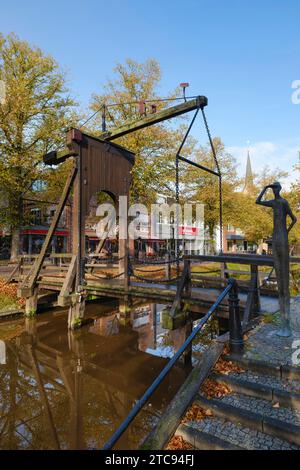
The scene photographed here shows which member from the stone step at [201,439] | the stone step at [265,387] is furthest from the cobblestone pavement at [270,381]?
the stone step at [201,439]

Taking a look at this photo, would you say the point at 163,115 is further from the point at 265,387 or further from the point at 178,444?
the point at 178,444

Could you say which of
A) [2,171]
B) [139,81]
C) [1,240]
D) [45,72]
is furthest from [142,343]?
[1,240]

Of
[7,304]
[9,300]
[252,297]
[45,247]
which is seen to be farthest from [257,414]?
[9,300]

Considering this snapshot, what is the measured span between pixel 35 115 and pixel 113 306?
12.2 metres

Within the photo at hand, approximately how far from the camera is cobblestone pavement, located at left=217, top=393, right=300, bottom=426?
2.85m

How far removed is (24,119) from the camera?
52.9 feet

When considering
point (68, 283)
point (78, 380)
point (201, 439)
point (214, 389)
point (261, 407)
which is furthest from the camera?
point (68, 283)

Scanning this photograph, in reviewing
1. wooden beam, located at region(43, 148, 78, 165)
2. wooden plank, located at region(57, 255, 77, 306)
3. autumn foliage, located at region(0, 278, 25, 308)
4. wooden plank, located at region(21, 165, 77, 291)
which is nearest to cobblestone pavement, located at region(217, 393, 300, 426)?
wooden plank, located at region(57, 255, 77, 306)

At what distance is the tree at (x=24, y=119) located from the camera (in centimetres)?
1518

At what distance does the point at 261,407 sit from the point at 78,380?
4.20 m

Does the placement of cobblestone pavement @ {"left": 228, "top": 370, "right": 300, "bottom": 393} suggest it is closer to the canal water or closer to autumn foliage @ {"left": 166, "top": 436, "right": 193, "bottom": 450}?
autumn foliage @ {"left": 166, "top": 436, "right": 193, "bottom": 450}

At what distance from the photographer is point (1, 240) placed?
101 ft

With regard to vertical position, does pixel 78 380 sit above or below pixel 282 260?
below

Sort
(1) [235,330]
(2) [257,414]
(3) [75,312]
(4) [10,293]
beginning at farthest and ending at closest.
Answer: (4) [10,293], (3) [75,312], (1) [235,330], (2) [257,414]
